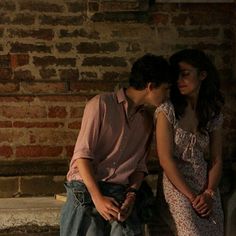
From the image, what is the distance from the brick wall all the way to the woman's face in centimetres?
117

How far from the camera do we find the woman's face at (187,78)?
3.36 metres

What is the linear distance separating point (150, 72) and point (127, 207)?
83cm

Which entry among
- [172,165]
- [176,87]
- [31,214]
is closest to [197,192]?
[172,165]

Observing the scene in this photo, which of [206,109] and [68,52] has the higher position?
[68,52]

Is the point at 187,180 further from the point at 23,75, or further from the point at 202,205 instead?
the point at 23,75

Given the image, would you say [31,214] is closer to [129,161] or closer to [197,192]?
[129,161]

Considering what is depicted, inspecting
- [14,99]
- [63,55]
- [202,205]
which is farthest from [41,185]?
[202,205]

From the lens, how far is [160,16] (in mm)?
4492

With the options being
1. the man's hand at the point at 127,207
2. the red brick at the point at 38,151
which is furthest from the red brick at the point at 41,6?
the man's hand at the point at 127,207

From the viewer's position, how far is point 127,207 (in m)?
3.14

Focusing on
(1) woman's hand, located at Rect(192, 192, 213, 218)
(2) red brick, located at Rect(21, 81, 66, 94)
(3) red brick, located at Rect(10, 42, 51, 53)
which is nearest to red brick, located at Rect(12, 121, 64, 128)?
(2) red brick, located at Rect(21, 81, 66, 94)

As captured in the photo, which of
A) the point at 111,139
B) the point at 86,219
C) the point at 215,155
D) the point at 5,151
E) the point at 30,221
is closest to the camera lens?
the point at 86,219

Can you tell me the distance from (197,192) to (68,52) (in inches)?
69.7

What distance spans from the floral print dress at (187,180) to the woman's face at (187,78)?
14 cm
